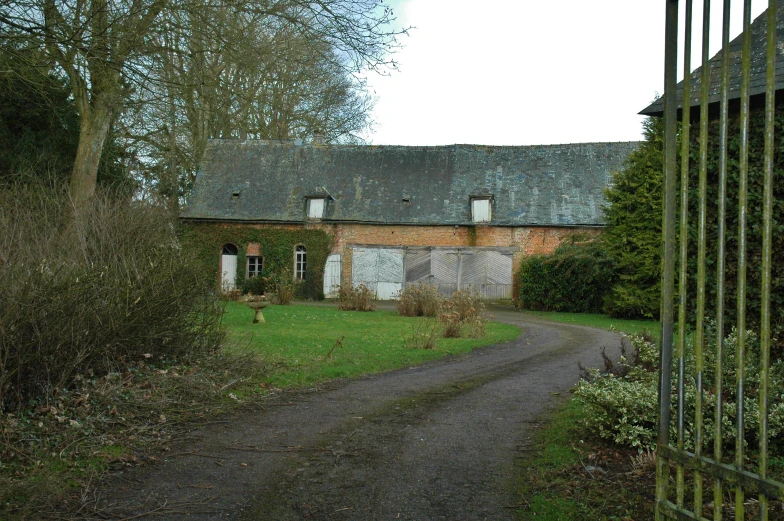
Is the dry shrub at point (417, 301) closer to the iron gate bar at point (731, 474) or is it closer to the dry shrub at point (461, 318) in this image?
the dry shrub at point (461, 318)

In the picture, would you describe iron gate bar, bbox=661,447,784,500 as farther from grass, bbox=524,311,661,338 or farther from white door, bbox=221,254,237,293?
white door, bbox=221,254,237,293

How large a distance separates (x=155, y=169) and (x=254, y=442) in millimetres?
22817

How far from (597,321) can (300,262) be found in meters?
13.7

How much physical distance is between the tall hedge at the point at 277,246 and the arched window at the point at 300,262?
220 mm

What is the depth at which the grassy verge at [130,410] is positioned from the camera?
480cm

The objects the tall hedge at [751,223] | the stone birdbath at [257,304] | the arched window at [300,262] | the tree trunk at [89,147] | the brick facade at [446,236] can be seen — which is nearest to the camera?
the tall hedge at [751,223]

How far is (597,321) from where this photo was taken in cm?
2056

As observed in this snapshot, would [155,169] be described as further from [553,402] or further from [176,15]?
[553,402]

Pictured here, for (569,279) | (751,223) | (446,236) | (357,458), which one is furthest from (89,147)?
(446,236)

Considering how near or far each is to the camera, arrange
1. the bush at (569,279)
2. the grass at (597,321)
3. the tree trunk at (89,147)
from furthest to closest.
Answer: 1. the bush at (569,279)
2. the grass at (597,321)
3. the tree trunk at (89,147)

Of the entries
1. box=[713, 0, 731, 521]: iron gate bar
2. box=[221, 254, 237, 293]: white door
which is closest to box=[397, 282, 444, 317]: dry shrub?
box=[221, 254, 237, 293]: white door

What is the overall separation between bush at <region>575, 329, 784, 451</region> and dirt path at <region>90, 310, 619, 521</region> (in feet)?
2.63

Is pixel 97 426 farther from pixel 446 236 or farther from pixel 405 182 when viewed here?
pixel 405 182

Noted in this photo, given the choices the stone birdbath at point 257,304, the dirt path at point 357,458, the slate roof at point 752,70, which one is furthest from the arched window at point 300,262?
the slate roof at point 752,70
